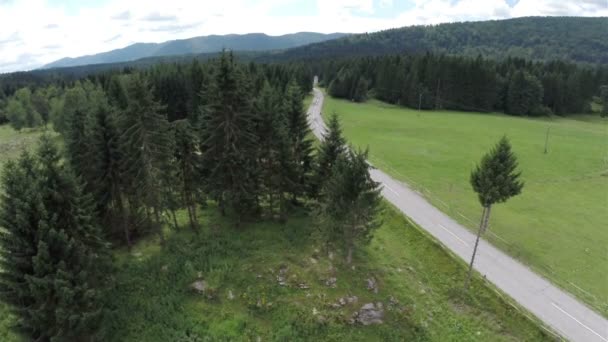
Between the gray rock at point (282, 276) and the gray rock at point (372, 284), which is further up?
the gray rock at point (282, 276)

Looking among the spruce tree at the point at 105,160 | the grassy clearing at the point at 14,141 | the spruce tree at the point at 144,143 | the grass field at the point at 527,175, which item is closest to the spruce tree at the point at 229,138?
the spruce tree at the point at 144,143

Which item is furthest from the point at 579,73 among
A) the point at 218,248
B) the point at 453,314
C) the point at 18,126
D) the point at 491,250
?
the point at 18,126

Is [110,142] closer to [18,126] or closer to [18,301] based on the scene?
[18,301]

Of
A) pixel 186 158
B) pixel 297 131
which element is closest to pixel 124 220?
pixel 186 158

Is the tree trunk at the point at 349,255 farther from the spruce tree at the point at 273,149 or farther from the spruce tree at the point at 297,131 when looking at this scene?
the spruce tree at the point at 273,149

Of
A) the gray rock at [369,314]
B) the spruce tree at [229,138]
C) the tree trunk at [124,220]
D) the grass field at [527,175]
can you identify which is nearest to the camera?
the gray rock at [369,314]

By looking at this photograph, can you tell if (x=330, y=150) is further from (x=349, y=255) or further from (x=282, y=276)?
(x=282, y=276)

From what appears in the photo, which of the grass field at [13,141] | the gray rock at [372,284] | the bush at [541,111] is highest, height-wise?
the gray rock at [372,284]

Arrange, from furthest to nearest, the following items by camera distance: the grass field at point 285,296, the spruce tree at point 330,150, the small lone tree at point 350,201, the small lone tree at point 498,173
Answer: the spruce tree at point 330,150 < the small lone tree at point 350,201 < the small lone tree at point 498,173 < the grass field at point 285,296
